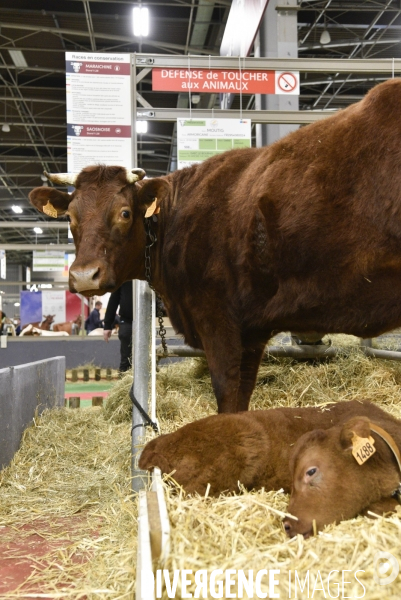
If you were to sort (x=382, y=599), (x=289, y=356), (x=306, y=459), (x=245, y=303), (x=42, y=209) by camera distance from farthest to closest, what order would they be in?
(x=289, y=356)
(x=42, y=209)
(x=245, y=303)
(x=306, y=459)
(x=382, y=599)

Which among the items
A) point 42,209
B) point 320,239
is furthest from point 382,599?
point 42,209

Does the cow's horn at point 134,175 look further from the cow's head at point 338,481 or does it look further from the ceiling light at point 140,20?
the ceiling light at point 140,20

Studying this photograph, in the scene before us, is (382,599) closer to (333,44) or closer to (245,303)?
(245,303)

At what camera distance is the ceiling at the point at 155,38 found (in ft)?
44.9

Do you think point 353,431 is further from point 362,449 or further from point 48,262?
point 48,262

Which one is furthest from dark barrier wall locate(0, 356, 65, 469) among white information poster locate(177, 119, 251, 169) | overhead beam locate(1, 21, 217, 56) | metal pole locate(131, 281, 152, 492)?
overhead beam locate(1, 21, 217, 56)

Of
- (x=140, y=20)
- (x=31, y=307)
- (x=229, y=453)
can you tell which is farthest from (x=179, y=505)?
(x=31, y=307)

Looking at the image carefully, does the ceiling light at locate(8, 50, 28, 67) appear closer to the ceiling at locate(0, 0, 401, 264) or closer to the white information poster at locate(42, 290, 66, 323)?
the ceiling at locate(0, 0, 401, 264)

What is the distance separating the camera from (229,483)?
271 cm

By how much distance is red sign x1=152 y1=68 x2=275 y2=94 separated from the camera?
5.12 meters

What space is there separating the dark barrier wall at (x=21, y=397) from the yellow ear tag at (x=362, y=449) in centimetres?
283

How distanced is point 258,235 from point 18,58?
15014 millimetres

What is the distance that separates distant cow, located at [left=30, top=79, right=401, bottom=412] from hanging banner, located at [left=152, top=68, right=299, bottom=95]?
126 centimetres

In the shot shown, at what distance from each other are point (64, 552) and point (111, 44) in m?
15.7
